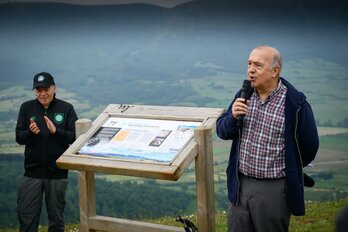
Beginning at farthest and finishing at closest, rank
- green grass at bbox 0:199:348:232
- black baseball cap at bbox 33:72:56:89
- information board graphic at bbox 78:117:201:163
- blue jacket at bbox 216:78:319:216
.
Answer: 1. green grass at bbox 0:199:348:232
2. black baseball cap at bbox 33:72:56:89
3. information board graphic at bbox 78:117:201:163
4. blue jacket at bbox 216:78:319:216

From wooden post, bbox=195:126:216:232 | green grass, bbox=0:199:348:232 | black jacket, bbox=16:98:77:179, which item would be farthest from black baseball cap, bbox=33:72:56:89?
green grass, bbox=0:199:348:232

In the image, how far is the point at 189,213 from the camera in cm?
823

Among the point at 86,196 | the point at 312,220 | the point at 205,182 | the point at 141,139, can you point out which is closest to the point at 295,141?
the point at 205,182

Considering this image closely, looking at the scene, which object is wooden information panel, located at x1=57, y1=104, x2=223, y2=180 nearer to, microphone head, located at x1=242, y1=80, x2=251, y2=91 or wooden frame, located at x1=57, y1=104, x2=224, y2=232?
wooden frame, located at x1=57, y1=104, x2=224, y2=232

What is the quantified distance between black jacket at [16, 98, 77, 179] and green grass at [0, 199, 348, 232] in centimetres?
258

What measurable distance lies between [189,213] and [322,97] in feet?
7.78

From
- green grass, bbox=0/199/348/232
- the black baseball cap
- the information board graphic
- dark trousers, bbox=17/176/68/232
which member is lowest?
green grass, bbox=0/199/348/232

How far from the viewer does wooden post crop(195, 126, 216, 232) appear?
4.45 m

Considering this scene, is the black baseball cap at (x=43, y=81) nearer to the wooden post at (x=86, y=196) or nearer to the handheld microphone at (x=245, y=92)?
the wooden post at (x=86, y=196)

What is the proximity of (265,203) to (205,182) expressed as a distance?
0.69 meters

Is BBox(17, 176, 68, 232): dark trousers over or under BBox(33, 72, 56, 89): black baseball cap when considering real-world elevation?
under

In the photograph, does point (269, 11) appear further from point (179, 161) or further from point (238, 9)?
point (179, 161)

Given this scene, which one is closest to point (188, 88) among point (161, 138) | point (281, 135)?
point (161, 138)

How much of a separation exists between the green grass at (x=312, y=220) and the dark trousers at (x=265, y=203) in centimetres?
278
